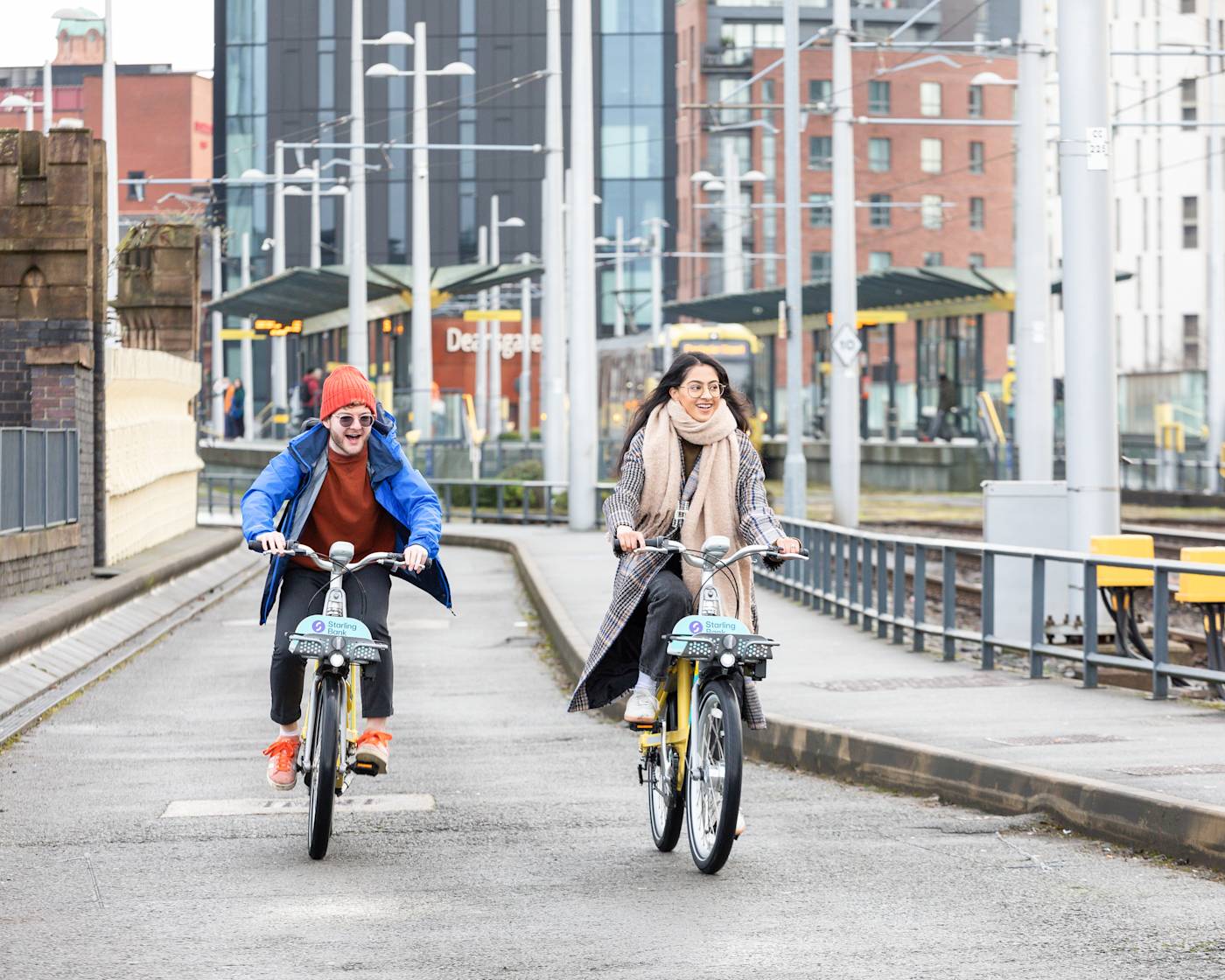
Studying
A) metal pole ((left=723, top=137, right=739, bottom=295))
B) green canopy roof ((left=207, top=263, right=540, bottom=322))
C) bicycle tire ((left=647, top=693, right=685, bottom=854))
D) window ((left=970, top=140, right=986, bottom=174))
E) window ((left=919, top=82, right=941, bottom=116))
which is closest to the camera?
bicycle tire ((left=647, top=693, right=685, bottom=854))

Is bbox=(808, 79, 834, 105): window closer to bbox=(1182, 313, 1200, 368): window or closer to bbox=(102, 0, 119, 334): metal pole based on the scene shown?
bbox=(1182, 313, 1200, 368): window

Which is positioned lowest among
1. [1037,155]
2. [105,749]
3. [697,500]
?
[105,749]

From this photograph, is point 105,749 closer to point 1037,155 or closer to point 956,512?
point 1037,155

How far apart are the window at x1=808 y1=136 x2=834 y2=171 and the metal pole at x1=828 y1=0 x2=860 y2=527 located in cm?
7616

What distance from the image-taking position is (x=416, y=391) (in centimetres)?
4619

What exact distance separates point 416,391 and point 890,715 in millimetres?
34847

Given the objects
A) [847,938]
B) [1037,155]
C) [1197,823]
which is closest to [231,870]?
[847,938]

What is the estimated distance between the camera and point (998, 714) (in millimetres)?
11977

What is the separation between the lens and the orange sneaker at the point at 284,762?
8523mm

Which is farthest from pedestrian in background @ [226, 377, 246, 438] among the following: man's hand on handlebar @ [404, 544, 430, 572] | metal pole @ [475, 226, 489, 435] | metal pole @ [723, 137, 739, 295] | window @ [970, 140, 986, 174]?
window @ [970, 140, 986, 174]

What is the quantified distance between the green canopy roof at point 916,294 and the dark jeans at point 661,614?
29254mm

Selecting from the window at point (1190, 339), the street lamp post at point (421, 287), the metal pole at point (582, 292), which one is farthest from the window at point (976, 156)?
the metal pole at point (582, 292)

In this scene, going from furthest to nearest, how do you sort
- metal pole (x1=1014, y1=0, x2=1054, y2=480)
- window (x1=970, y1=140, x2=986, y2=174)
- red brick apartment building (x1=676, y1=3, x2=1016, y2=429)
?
window (x1=970, y1=140, x2=986, y2=174)
red brick apartment building (x1=676, y1=3, x2=1016, y2=429)
metal pole (x1=1014, y1=0, x2=1054, y2=480)

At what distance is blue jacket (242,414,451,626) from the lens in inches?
329
